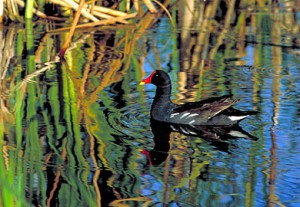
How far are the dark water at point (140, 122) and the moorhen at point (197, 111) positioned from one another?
105 millimetres

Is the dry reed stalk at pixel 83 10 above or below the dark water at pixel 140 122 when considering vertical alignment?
above

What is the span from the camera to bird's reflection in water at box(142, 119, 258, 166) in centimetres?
600

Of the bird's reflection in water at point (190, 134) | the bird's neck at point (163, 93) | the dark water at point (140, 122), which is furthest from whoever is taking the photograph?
the bird's neck at point (163, 93)

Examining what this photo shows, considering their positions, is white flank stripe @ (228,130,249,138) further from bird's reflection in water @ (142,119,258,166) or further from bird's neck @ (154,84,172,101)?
bird's neck @ (154,84,172,101)

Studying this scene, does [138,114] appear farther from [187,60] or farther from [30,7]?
[30,7]

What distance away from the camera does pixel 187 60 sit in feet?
30.7

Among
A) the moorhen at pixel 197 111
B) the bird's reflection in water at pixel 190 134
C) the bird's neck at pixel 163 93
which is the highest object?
the bird's neck at pixel 163 93

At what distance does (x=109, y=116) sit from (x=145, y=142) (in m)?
0.73

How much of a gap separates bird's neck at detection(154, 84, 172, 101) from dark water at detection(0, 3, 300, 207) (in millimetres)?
225

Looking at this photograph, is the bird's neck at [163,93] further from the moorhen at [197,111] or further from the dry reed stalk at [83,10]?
the dry reed stalk at [83,10]

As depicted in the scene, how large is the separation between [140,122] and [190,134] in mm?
524

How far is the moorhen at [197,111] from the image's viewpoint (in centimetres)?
680

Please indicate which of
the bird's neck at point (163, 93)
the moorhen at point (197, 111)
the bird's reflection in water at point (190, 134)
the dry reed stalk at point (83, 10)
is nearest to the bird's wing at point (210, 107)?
the moorhen at point (197, 111)

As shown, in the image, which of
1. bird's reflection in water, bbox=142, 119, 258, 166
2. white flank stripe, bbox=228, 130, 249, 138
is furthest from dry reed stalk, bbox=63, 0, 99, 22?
white flank stripe, bbox=228, 130, 249, 138
